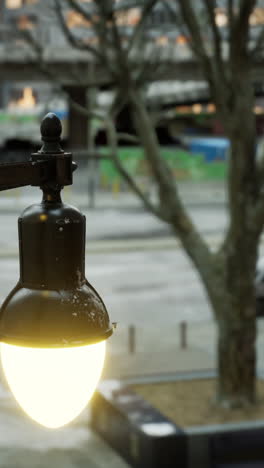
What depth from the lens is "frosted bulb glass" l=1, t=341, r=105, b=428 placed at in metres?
2.47

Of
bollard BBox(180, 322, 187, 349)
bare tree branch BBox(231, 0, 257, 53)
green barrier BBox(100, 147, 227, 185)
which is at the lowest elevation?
bollard BBox(180, 322, 187, 349)

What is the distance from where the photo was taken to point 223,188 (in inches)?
2068

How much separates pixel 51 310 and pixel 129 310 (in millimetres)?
19161

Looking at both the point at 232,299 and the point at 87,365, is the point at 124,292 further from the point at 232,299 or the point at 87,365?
the point at 87,365

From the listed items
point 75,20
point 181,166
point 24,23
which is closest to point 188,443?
point 24,23

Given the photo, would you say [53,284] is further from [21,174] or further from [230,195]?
[230,195]

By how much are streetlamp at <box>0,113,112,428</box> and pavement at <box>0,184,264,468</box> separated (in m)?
9.80

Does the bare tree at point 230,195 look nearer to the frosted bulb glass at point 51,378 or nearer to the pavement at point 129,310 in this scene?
the pavement at point 129,310

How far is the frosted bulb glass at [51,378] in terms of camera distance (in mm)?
2471

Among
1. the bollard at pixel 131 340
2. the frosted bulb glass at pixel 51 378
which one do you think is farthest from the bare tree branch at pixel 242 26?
the frosted bulb glass at pixel 51 378

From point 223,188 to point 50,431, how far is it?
40.2 metres

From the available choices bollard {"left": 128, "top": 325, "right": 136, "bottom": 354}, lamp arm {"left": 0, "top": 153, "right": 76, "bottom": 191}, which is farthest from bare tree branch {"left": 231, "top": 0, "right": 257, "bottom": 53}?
lamp arm {"left": 0, "top": 153, "right": 76, "bottom": 191}

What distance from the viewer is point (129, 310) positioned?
21.7 metres

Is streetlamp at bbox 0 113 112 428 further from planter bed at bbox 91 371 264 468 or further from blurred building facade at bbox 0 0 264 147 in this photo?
blurred building facade at bbox 0 0 264 147
